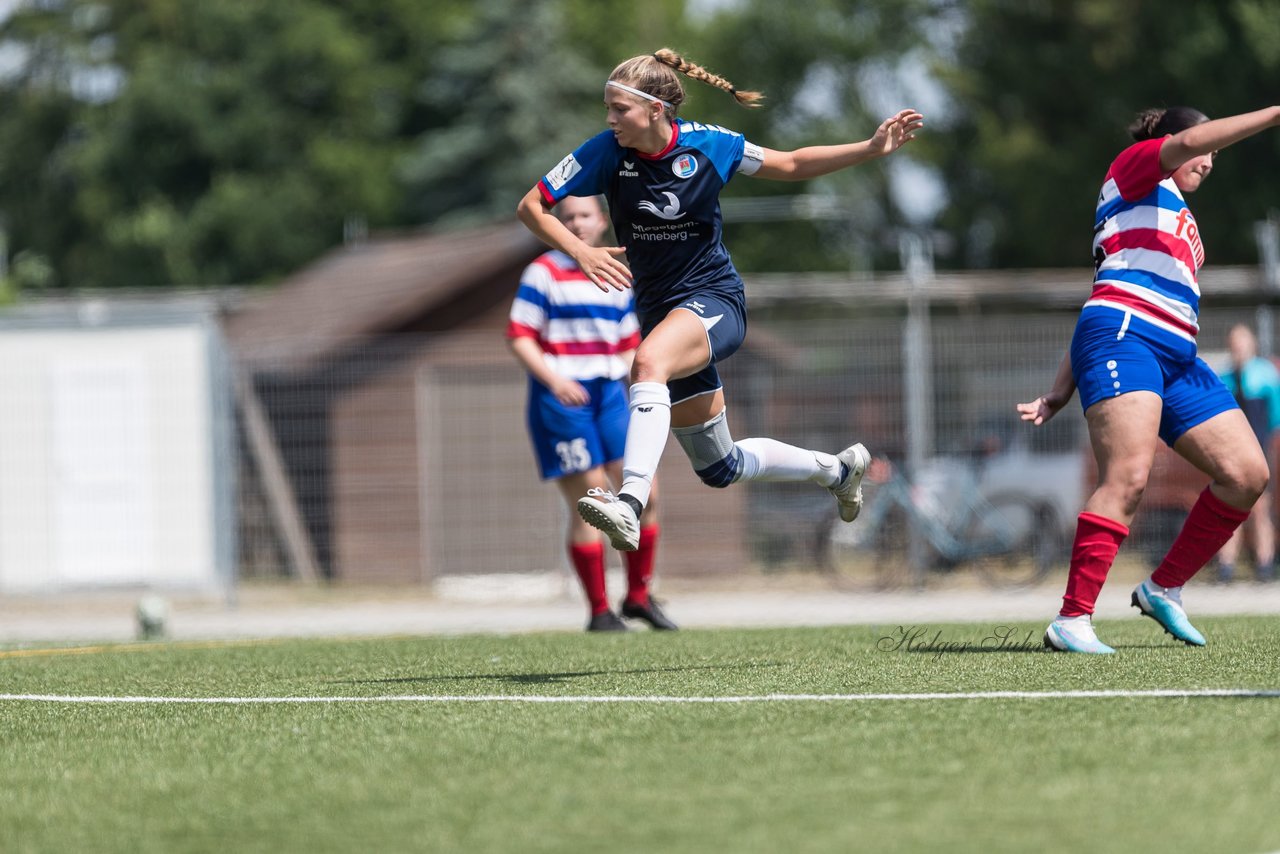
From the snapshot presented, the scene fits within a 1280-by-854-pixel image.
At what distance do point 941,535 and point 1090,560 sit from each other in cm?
951

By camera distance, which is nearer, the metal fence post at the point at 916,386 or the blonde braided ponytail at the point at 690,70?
the blonde braided ponytail at the point at 690,70

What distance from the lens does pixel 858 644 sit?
7.66 metres

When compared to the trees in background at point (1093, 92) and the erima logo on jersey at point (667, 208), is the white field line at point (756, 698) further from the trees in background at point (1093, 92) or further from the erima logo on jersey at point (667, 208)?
the trees in background at point (1093, 92)

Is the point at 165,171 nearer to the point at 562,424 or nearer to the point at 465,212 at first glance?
the point at 465,212

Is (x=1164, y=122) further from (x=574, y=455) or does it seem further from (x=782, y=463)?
(x=574, y=455)

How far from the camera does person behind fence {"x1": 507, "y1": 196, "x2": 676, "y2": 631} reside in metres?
9.27

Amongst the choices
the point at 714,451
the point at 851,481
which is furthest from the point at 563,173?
the point at 851,481

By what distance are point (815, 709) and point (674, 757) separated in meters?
0.85

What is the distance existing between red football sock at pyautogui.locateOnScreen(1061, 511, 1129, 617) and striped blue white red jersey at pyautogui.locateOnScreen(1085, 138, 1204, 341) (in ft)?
2.45

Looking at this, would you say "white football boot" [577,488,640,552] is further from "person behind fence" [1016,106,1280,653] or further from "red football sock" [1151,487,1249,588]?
"red football sock" [1151,487,1249,588]

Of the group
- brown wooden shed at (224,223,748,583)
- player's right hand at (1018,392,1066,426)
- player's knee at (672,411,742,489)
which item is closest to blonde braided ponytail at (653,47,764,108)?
player's knee at (672,411,742,489)

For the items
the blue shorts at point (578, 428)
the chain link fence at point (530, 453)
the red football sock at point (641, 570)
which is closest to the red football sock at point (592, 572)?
the red football sock at point (641, 570)

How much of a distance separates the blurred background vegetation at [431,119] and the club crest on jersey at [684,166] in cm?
2889

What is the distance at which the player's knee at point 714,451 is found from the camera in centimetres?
691
